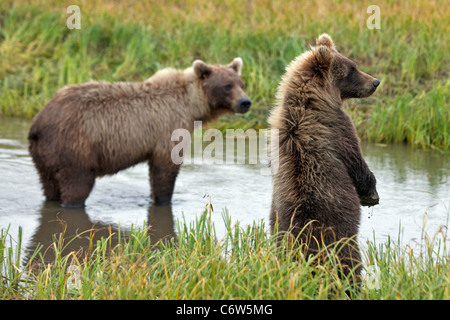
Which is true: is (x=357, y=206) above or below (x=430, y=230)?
above

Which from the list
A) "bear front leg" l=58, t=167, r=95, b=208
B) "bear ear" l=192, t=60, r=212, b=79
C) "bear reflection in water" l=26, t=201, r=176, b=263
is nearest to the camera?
"bear reflection in water" l=26, t=201, r=176, b=263

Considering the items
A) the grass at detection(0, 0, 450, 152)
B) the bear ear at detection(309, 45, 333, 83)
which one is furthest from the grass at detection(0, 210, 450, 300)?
the grass at detection(0, 0, 450, 152)

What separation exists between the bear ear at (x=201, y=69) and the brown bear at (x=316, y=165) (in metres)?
2.80

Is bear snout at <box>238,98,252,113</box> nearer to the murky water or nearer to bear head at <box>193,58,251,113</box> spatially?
bear head at <box>193,58,251,113</box>

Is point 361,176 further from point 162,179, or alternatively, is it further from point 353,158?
point 162,179

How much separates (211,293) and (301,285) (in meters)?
0.44

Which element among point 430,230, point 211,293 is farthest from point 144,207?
point 211,293

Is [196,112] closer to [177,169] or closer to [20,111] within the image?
[177,169]

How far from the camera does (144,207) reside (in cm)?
659

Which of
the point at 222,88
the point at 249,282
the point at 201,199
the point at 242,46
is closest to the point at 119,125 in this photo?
the point at 201,199

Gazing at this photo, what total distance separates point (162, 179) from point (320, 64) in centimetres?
281
